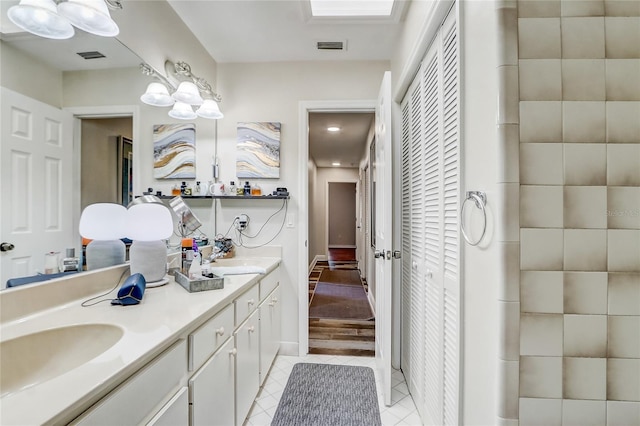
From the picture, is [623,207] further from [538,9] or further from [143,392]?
[143,392]

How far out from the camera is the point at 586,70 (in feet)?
2.45

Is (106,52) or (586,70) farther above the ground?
(106,52)

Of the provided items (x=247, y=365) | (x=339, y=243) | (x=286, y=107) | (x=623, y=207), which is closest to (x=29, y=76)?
(x=247, y=365)

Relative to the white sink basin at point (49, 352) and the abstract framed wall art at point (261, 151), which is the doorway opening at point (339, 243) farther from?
the white sink basin at point (49, 352)

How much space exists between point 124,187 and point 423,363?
1.92 metres

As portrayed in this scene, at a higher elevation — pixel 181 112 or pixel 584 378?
pixel 181 112

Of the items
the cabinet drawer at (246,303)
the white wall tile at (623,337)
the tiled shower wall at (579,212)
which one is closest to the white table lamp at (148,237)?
the cabinet drawer at (246,303)

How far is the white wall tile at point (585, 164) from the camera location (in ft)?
2.42

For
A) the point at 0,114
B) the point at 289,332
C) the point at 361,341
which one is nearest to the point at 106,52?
the point at 0,114

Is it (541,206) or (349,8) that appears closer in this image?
(541,206)

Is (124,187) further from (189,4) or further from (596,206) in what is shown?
(596,206)

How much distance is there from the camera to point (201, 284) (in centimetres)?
138

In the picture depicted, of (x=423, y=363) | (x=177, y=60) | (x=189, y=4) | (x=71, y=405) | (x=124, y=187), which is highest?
(x=189, y=4)

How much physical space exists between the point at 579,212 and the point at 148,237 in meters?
1.67
